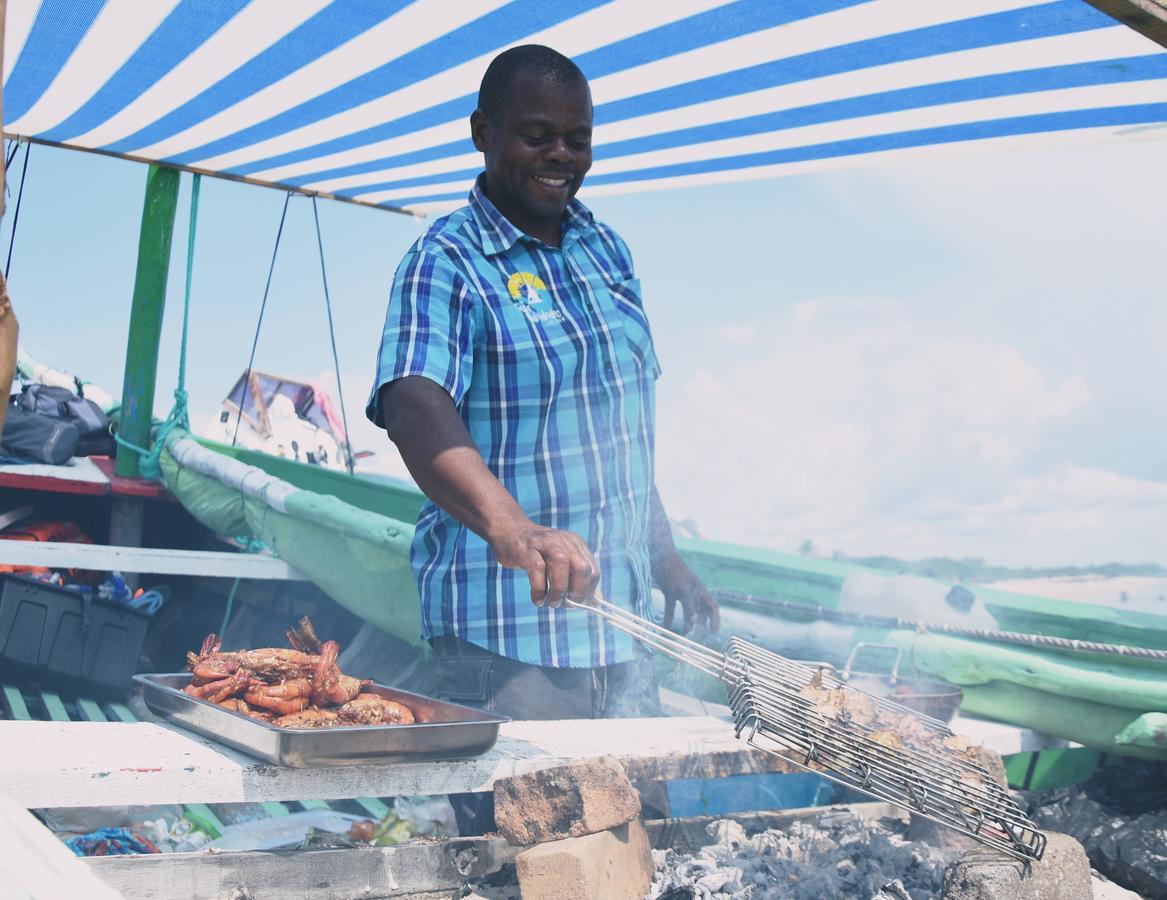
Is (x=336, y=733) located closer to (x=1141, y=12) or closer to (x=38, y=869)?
(x=38, y=869)

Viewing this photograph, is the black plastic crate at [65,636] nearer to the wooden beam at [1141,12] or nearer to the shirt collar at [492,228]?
the shirt collar at [492,228]

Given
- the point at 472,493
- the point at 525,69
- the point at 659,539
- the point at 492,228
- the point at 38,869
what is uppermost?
the point at 525,69

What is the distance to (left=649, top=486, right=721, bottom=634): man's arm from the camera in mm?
2986

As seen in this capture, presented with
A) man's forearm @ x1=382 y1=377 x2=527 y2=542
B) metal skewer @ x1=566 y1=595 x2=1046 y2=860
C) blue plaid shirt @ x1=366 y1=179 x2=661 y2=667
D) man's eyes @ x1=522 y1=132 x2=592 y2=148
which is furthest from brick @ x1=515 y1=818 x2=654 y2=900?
man's eyes @ x1=522 y1=132 x2=592 y2=148

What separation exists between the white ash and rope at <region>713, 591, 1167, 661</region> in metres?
1.14

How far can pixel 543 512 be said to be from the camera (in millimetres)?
2510

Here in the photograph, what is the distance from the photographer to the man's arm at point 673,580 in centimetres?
299

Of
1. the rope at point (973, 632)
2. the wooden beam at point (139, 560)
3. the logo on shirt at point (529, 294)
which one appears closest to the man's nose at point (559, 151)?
the logo on shirt at point (529, 294)

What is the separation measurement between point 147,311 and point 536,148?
4.63m

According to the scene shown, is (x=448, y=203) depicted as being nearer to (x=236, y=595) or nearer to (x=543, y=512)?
(x=236, y=595)

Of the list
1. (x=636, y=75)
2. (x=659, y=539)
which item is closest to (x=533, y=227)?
(x=659, y=539)

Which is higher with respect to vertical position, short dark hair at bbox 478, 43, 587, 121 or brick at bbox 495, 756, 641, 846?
short dark hair at bbox 478, 43, 587, 121

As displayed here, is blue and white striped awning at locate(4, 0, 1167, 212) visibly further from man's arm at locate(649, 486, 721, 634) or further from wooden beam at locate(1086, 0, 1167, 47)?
man's arm at locate(649, 486, 721, 634)

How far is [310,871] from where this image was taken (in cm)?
208
